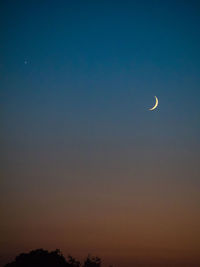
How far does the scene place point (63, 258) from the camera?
47.4m

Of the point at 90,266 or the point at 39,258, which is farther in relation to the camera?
the point at 90,266

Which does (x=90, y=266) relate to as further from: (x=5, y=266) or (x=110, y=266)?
(x=5, y=266)

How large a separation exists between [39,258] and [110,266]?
63.1 feet

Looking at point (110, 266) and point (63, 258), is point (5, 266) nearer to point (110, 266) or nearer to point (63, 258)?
point (63, 258)

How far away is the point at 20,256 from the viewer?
46.3m

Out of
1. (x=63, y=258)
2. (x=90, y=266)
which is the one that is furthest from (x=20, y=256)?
(x=90, y=266)

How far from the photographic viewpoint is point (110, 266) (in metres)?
60.8

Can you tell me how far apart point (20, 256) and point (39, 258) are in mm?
2689

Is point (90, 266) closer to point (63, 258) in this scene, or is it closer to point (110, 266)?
point (110, 266)

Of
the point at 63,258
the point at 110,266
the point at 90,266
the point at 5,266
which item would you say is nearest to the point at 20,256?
the point at 5,266

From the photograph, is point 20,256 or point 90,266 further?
point 90,266

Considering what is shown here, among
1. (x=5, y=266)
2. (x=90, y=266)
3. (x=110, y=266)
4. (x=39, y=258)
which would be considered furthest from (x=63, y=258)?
(x=110, y=266)

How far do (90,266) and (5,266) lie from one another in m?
16.7

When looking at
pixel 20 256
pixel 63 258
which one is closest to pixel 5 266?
pixel 20 256
